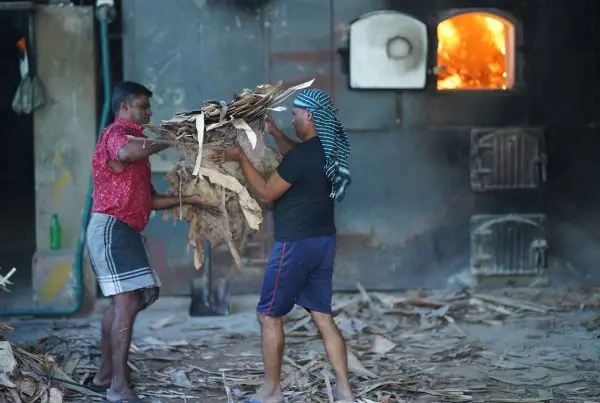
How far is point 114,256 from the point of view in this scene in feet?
21.7

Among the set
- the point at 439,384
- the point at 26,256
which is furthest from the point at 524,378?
the point at 26,256

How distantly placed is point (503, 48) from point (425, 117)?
1191 millimetres

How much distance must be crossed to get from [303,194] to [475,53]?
4.32 m

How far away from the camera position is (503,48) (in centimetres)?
995

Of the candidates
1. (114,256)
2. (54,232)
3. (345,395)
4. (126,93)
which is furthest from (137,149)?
(54,232)

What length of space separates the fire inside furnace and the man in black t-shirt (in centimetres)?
367

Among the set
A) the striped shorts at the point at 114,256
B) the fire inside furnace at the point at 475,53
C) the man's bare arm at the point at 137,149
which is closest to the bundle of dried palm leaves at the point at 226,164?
the man's bare arm at the point at 137,149

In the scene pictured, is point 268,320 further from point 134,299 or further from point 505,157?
point 505,157

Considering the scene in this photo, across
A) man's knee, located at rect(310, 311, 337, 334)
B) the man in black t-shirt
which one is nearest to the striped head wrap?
the man in black t-shirt

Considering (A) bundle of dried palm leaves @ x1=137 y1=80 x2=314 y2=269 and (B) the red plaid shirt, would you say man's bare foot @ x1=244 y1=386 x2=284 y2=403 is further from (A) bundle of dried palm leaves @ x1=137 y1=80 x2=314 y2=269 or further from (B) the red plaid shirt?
(B) the red plaid shirt

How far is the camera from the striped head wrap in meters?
6.32

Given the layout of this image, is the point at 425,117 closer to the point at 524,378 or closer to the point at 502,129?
the point at 502,129

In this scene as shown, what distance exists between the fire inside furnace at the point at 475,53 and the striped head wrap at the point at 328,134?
11.9 feet

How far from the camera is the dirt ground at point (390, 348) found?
22.8ft
